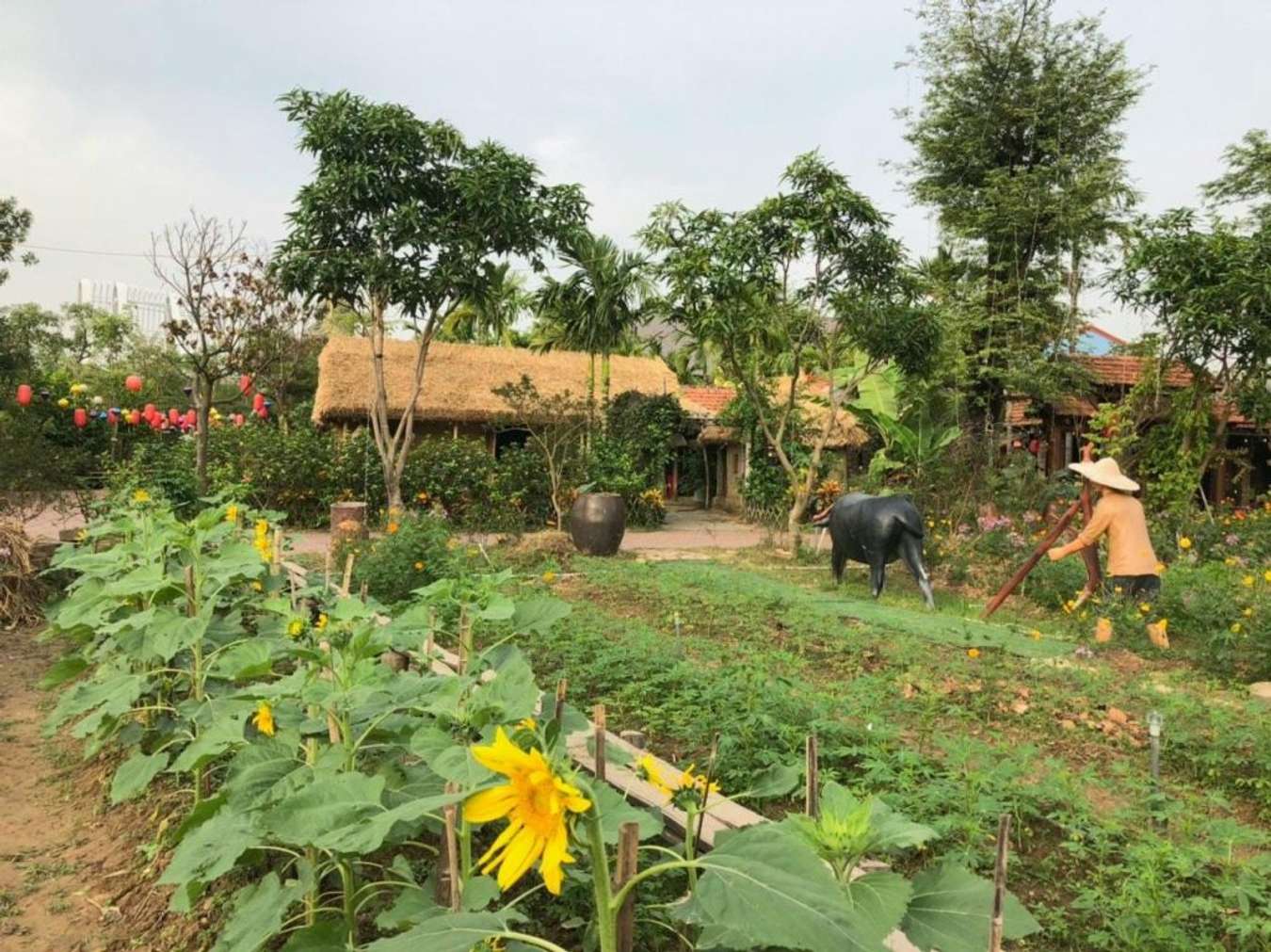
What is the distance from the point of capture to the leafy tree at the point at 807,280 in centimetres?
1083

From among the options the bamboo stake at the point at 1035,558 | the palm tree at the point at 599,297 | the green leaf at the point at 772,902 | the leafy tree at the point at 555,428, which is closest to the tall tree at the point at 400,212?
the leafy tree at the point at 555,428

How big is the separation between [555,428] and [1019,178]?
993 centimetres

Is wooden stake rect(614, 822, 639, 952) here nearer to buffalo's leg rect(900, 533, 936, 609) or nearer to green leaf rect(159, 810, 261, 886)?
green leaf rect(159, 810, 261, 886)

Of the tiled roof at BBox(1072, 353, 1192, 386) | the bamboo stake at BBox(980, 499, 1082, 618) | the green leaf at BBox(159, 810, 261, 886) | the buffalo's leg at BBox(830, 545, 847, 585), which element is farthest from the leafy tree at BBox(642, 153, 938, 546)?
the green leaf at BBox(159, 810, 261, 886)

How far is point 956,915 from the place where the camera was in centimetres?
143

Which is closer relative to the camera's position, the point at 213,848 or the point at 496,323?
the point at 213,848

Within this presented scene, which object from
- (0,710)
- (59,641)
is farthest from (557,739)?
(59,641)

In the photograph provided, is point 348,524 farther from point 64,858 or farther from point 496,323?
point 496,323

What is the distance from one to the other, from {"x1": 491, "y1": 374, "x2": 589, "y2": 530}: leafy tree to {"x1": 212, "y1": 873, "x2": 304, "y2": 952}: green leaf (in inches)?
476

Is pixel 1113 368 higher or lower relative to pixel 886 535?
higher

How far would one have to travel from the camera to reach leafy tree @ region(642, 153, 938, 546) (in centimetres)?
1083

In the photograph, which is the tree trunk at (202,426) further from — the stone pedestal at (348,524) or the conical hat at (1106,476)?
the conical hat at (1106,476)

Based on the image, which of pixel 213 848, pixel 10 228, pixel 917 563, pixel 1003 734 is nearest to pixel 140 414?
pixel 10 228

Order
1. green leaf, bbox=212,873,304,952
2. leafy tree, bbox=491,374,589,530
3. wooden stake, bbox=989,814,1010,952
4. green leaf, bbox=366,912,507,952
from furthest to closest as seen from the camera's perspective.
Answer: leafy tree, bbox=491,374,589,530, green leaf, bbox=212,873,304,952, wooden stake, bbox=989,814,1010,952, green leaf, bbox=366,912,507,952
